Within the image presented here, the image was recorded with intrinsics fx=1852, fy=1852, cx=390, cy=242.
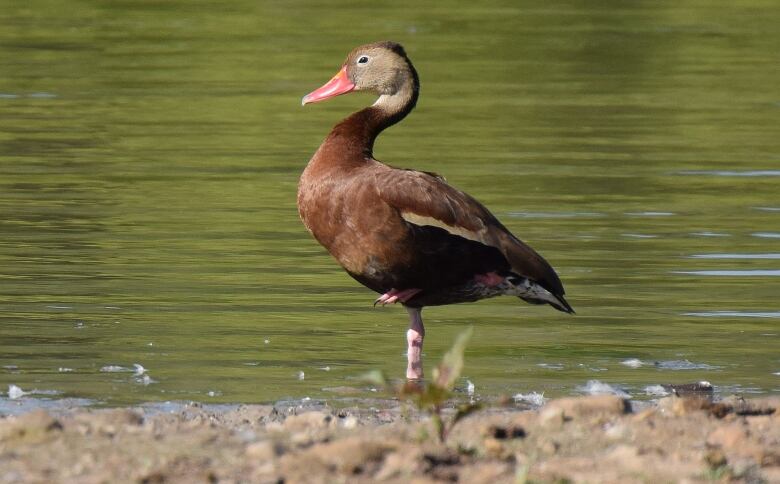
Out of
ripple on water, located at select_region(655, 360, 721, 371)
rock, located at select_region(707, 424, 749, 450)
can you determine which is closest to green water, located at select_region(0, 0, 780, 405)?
ripple on water, located at select_region(655, 360, 721, 371)

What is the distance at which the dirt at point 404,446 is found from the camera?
599cm

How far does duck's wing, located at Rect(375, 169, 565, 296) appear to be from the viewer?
8.86 meters

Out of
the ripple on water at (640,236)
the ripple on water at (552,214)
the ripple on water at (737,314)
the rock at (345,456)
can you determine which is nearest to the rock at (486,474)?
the rock at (345,456)

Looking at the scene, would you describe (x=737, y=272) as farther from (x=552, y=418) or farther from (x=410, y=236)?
(x=552, y=418)

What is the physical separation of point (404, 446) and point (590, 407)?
3.95 feet

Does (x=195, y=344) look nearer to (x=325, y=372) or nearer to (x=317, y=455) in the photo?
(x=325, y=372)

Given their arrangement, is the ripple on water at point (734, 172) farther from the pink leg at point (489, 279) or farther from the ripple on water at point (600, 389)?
the ripple on water at point (600, 389)

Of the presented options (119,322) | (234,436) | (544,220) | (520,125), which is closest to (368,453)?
(234,436)

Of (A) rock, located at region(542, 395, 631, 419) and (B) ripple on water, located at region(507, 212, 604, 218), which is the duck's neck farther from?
(B) ripple on water, located at region(507, 212, 604, 218)

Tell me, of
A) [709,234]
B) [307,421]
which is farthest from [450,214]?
[709,234]

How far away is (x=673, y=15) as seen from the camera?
27.8 m

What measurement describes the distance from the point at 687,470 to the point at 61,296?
212 inches

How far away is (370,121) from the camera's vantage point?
9625mm

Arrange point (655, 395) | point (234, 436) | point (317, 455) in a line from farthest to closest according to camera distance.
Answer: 1. point (655, 395)
2. point (234, 436)
3. point (317, 455)
